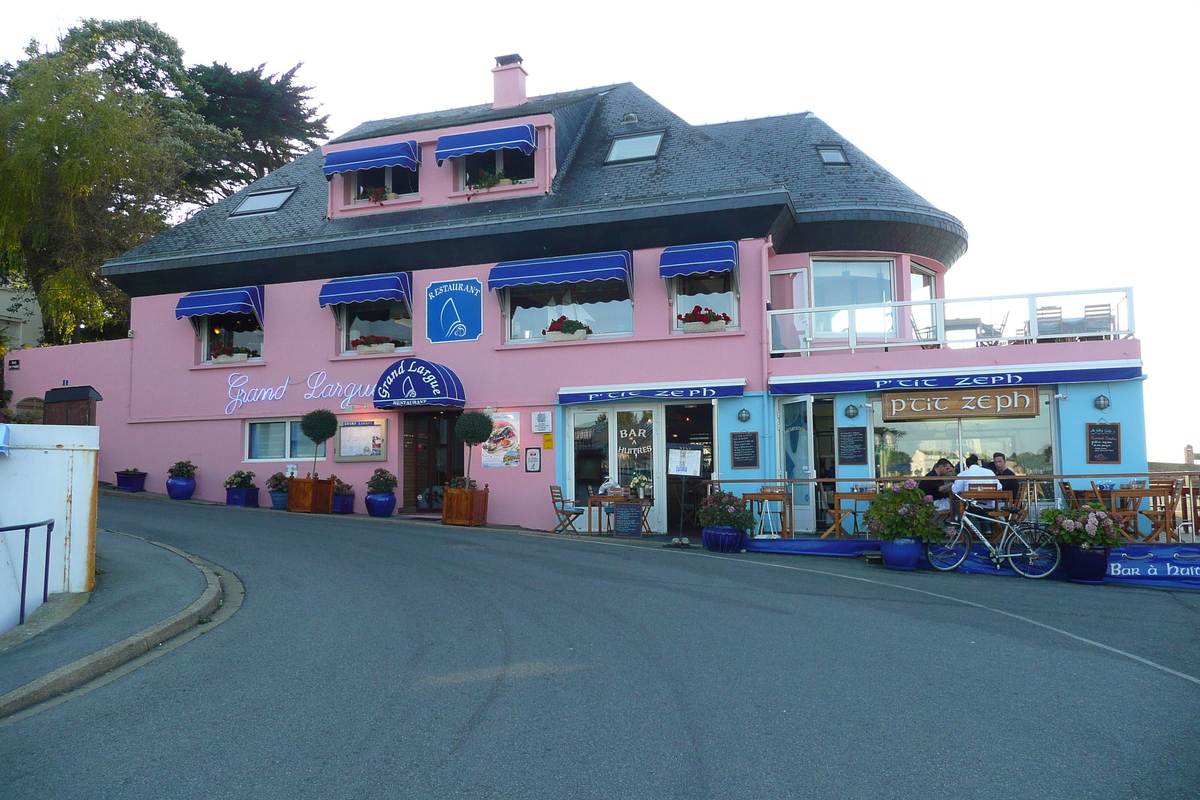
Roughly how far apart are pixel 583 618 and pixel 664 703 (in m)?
2.65

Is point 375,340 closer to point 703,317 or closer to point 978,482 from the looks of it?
point 703,317

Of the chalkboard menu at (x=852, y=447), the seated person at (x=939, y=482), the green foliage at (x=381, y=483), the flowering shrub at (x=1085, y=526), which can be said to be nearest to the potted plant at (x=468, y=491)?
the green foliage at (x=381, y=483)

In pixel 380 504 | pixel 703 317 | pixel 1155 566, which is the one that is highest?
pixel 703 317

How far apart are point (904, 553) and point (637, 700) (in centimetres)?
790

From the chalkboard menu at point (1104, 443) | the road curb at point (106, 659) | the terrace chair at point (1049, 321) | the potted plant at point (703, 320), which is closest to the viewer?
the road curb at point (106, 659)

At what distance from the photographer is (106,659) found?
21.5 ft

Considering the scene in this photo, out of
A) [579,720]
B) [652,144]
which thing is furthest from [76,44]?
[579,720]

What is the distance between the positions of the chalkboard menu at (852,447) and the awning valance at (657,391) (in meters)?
1.97

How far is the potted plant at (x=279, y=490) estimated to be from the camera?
1872 cm

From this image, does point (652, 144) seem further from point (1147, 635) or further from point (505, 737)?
point (505, 737)

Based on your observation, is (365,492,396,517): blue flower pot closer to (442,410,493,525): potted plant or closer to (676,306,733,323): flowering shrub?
(442,410,493,525): potted plant

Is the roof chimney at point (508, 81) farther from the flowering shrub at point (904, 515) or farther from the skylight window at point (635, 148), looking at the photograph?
the flowering shrub at point (904, 515)

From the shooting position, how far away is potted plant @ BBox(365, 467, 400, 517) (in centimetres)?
1822

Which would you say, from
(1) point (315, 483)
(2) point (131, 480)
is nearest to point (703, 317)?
Answer: (1) point (315, 483)
